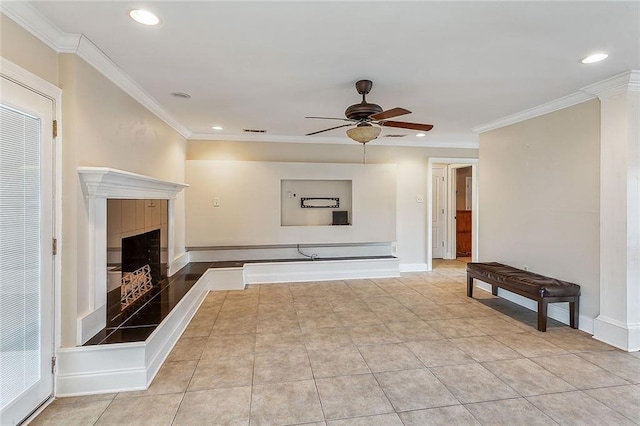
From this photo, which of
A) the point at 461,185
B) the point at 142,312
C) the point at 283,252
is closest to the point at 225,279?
Result: the point at 283,252

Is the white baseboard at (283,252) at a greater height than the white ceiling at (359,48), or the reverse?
the white ceiling at (359,48)

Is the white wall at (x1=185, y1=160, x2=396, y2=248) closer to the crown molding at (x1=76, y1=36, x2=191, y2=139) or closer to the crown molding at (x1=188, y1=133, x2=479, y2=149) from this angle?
the crown molding at (x1=188, y1=133, x2=479, y2=149)

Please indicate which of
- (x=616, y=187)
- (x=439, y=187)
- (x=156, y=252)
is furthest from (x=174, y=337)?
(x=439, y=187)

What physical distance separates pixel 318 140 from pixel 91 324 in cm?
420

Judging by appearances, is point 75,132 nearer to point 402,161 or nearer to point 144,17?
point 144,17

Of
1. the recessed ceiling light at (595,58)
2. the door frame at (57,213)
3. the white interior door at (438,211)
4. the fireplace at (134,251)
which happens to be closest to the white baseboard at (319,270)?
the fireplace at (134,251)

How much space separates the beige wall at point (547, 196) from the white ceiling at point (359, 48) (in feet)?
1.50

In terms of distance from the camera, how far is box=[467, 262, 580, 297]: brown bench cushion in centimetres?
323

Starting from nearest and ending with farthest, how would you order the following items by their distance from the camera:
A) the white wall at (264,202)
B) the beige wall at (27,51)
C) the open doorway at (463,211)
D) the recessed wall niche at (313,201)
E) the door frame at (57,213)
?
the beige wall at (27,51) → the door frame at (57,213) → the white wall at (264,202) → the recessed wall niche at (313,201) → the open doorway at (463,211)

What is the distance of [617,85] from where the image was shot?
2865mm

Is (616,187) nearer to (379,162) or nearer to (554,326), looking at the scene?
(554,326)

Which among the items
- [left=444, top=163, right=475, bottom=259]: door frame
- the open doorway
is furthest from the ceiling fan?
the open doorway

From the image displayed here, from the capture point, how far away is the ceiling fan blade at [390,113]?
8.98 ft

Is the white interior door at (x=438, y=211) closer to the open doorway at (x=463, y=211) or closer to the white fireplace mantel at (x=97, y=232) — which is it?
the open doorway at (x=463, y=211)
